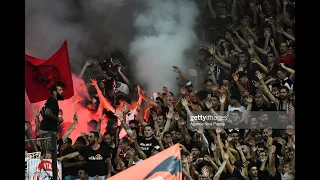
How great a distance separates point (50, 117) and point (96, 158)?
2.21 feet

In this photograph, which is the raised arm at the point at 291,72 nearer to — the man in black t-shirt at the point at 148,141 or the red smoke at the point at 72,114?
the man in black t-shirt at the point at 148,141

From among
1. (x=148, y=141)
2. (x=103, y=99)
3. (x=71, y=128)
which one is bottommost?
(x=148, y=141)

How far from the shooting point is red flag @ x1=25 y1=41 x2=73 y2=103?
169 inches

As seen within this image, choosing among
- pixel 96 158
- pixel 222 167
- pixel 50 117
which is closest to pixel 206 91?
pixel 222 167

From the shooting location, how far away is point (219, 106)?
160 inches

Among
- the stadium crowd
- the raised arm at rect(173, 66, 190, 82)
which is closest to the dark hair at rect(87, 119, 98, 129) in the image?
the stadium crowd

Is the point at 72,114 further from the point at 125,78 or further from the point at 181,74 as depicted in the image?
the point at 181,74

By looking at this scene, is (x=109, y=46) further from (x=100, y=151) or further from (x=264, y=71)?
(x=264, y=71)

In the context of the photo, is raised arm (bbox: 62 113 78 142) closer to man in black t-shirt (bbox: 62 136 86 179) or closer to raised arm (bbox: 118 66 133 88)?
man in black t-shirt (bbox: 62 136 86 179)

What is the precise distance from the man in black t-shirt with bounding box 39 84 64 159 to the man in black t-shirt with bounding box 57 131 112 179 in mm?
414

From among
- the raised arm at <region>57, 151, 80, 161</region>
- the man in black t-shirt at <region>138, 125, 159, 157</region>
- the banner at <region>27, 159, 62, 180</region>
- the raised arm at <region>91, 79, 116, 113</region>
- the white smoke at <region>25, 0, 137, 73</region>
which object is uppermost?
the white smoke at <region>25, 0, 137, 73</region>

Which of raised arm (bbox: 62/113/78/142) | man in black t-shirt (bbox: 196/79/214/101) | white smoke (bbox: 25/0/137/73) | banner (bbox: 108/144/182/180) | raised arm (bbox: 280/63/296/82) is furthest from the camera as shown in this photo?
raised arm (bbox: 62/113/78/142)

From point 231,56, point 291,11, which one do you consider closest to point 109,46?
point 231,56
